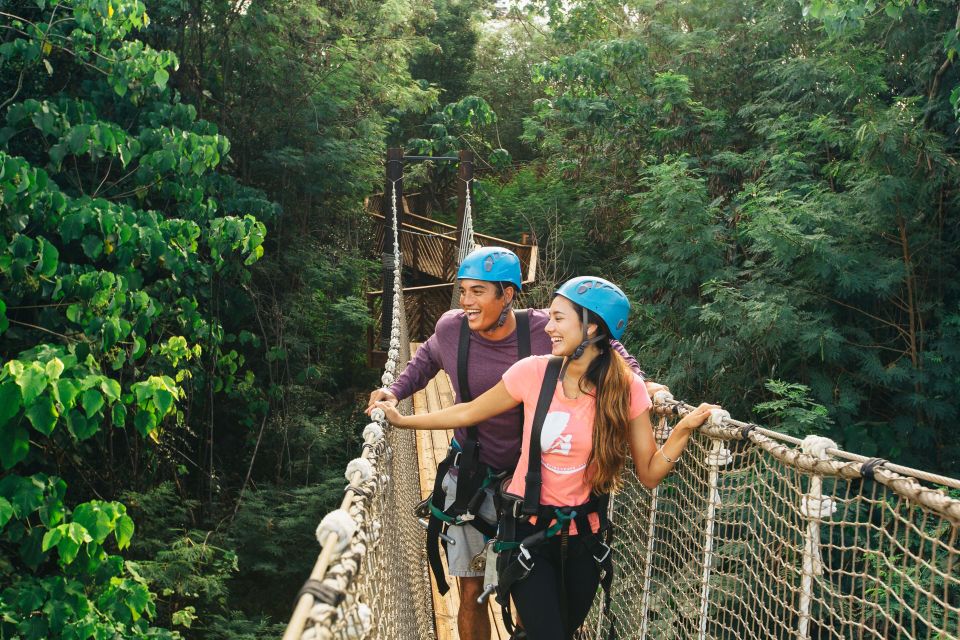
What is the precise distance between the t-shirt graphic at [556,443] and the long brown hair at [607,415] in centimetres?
4

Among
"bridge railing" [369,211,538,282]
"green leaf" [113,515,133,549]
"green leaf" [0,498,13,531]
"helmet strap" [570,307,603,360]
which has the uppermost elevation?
"bridge railing" [369,211,538,282]

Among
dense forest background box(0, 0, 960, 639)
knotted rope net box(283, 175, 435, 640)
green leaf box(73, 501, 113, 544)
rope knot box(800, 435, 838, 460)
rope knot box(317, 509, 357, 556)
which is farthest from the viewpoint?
dense forest background box(0, 0, 960, 639)

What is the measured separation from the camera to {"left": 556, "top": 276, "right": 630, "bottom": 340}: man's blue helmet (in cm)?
170

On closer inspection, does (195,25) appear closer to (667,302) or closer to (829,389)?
(667,302)

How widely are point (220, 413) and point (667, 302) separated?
154 inches

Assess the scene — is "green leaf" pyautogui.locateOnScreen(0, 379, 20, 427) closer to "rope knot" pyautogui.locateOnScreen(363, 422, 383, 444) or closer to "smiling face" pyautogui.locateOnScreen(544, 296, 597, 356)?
"rope knot" pyautogui.locateOnScreen(363, 422, 383, 444)

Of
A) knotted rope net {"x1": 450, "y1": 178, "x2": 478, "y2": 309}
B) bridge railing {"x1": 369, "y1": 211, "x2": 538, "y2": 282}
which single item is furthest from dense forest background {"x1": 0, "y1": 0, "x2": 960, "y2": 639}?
bridge railing {"x1": 369, "y1": 211, "x2": 538, "y2": 282}

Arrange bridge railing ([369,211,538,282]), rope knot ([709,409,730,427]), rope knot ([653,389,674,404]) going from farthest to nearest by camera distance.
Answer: bridge railing ([369,211,538,282]), rope knot ([653,389,674,404]), rope knot ([709,409,730,427])

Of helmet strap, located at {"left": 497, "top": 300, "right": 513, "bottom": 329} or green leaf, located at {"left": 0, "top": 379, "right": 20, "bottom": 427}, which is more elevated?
helmet strap, located at {"left": 497, "top": 300, "right": 513, "bottom": 329}

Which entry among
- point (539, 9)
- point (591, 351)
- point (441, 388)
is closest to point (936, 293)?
point (441, 388)

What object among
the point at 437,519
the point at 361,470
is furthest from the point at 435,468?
the point at 361,470

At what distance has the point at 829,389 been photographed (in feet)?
17.1

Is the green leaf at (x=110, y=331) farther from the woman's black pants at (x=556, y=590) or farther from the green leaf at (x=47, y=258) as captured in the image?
the woman's black pants at (x=556, y=590)

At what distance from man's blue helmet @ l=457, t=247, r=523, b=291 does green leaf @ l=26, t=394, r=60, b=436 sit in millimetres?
1499
